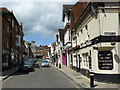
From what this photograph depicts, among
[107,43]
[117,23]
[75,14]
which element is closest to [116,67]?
[107,43]

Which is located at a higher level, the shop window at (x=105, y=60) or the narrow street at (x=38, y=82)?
the shop window at (x=105, y=60)

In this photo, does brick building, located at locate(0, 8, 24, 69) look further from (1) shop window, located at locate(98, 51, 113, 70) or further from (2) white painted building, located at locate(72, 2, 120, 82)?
(1) shop window, located at locate(98, 51, 113, 70)

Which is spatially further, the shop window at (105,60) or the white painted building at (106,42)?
the shop window at (105,60)

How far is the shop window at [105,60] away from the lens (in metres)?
13.0

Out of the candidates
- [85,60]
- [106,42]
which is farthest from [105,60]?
[85,60]

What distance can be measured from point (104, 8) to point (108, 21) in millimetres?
949

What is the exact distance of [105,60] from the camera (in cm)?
1312

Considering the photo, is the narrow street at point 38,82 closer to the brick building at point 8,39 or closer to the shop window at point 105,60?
the shop window at point 105,60

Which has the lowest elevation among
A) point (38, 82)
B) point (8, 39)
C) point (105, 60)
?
point (38, 82)

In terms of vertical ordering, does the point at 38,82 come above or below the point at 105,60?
below

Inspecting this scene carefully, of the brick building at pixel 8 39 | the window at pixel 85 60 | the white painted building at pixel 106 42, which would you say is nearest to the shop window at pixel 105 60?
the white painted building at pixel 106 42

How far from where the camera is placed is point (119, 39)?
12.9 meters

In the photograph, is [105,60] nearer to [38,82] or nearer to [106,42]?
[106,42]

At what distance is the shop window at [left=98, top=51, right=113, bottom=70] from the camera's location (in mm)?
12965
